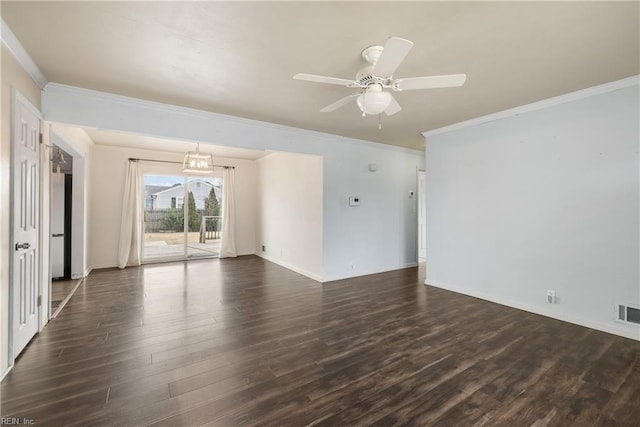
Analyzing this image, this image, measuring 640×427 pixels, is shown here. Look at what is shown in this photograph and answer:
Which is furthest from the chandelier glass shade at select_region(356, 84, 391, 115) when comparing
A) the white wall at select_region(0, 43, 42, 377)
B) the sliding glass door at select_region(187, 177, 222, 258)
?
the sliding glass door at select_region(187, 177, 222, 258)

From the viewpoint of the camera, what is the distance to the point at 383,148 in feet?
18.6

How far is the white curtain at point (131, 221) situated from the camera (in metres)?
6.02

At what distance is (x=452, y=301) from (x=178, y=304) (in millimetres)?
3827

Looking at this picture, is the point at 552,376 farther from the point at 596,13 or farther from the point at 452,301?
the point at 596,13

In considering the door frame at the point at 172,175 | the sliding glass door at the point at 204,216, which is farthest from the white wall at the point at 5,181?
the sliding glass door at the point at 204,216

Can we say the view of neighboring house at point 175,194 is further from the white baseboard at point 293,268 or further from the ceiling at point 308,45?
the ceiling at point 308,45

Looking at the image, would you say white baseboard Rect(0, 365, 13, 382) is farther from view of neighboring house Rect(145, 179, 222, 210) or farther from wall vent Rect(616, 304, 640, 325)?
wall vent Rect(616, 304, 640, 325)

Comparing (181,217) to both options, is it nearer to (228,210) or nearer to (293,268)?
(228,210)

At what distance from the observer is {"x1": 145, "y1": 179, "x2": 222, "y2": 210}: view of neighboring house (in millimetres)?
6586

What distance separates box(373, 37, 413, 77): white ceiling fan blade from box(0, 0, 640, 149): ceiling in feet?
1.05

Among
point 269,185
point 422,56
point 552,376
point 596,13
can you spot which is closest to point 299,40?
point 422,56

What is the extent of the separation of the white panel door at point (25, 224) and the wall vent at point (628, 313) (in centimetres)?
571

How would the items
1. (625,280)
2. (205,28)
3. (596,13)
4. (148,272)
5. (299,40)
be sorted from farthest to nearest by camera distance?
(148,272) < (625,280) < (299,40) < (205,28) < (596,13)

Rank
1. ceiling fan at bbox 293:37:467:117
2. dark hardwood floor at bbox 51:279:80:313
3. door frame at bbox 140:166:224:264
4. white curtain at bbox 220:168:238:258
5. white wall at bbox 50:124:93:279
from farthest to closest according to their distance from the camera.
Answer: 1. white curtain at bbox 220:168:238:258
2. door frame at bbox 140:166:224:264
3. white wall at bbox 50:124:93:279
4. dark hardwood floor at bbox 51:279:80:313
5. ceiling fan at bbox 293:37:467:117
